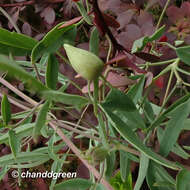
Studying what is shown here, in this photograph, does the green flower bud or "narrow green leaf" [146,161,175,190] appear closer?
the green flower bud

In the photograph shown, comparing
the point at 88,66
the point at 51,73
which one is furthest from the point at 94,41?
the point at 88,66

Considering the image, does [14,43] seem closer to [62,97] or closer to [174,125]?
[62,97]

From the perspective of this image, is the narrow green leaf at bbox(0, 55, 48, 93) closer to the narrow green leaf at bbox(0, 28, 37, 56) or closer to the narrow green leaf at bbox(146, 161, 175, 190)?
the narrow green leaf at bbox(0, 28, 37, 56)

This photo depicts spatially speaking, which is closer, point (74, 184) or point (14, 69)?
point (14, 69)

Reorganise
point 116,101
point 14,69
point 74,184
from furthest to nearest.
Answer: point 74,184
point 116,101
point 14,69

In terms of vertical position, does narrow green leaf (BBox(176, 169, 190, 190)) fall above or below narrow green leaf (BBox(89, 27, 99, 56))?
below

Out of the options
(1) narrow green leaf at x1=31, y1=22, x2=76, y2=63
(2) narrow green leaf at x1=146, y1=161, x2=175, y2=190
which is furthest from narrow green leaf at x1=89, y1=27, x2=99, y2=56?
(2) narrow green leaf at x1=146, y1=161, x2=175, y2=190

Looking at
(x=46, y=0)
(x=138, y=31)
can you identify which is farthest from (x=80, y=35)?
(x=138, y=31)

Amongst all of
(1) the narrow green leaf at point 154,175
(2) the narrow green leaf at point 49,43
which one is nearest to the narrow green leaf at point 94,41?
(2) the narrow green leaf at point 49,43
